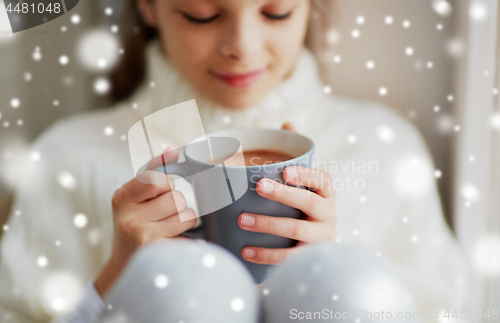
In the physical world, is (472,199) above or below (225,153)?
below

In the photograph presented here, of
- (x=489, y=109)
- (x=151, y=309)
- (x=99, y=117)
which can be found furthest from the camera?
(x=99, y=117)

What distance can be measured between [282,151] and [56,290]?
0.94 ft

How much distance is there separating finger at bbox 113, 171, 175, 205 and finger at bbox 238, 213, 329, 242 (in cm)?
7

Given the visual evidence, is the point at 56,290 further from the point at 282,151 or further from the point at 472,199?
the point at 472,199

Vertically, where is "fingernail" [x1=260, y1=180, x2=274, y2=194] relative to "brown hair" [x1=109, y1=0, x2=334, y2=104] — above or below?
below

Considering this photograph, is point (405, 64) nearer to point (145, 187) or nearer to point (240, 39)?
point (240, 39)

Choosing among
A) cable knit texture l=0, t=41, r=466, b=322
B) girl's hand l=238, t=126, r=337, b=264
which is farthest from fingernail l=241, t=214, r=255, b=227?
cable knit texture l=0, t=41, r=466, b=322

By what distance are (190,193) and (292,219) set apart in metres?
0.15

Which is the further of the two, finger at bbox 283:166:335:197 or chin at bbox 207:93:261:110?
chin at bbox 207:93:261:110

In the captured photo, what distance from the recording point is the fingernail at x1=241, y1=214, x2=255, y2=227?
0.23 metres

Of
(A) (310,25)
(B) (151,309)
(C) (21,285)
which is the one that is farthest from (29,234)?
(A) (310,25)

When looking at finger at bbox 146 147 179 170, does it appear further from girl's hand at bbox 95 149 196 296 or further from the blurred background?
the blurred background

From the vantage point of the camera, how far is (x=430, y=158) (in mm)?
396

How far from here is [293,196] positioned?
0.23 m
